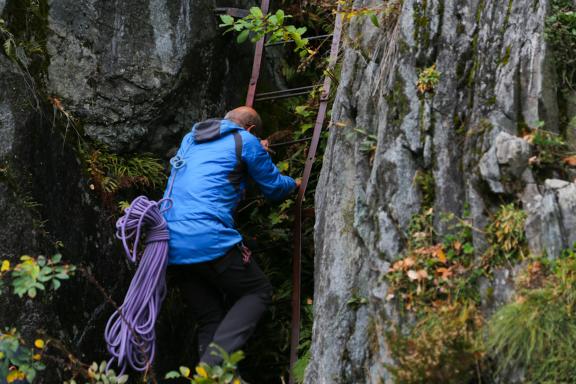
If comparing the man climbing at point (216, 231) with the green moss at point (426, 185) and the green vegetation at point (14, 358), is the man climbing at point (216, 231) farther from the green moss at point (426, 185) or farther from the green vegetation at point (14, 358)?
the green moss at point (426, 185)

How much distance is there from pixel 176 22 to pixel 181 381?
353cm

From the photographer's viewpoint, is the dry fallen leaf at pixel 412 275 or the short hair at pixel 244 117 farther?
the short hair at pixel 244 117

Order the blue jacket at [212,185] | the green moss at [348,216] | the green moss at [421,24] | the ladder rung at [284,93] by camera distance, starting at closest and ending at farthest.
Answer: the green moss at [421,24] → the green moss at [348,216] → the blue jacket at [212,185] → the ladder rung at [284,93]

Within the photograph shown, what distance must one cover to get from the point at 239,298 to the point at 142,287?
0.88m

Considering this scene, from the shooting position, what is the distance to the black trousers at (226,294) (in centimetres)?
635

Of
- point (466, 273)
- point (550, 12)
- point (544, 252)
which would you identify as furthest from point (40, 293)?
point (550, 12)

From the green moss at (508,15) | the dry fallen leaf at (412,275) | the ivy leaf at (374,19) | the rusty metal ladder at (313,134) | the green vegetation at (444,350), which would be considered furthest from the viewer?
the rusty metal ladder at (313,134)

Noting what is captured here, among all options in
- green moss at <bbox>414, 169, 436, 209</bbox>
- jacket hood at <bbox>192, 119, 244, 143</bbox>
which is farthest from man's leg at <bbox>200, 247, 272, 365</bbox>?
green moss at <bbox>414, 169, 436, 209</bbox>

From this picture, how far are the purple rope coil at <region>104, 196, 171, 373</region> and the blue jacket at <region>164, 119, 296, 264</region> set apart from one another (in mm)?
154

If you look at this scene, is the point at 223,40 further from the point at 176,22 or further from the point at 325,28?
the point at 325,28

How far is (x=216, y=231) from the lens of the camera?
20.7ft

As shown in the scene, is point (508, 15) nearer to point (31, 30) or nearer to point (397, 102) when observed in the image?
point (397, 102)

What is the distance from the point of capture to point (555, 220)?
4.50m

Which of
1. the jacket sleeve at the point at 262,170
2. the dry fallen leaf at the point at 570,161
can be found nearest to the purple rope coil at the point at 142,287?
the jacket sleeve at the point at 262,170
